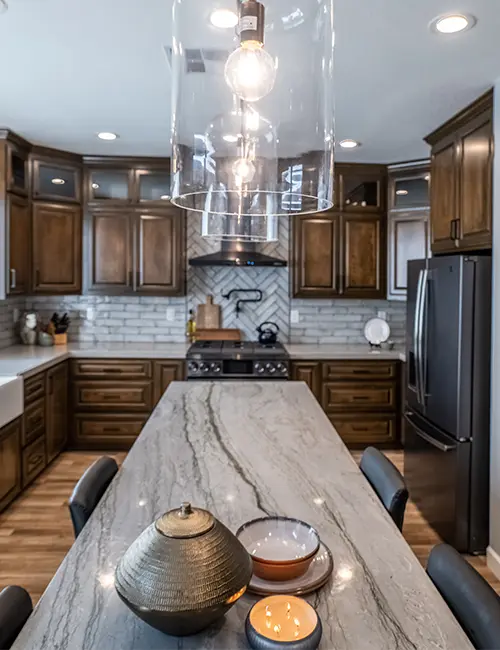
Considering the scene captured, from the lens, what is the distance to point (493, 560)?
2.73 metres

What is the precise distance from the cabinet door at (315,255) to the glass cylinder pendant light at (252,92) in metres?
3.31

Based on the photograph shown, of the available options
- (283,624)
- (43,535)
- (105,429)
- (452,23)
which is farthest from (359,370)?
(283,624)

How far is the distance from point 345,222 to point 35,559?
3585 mm

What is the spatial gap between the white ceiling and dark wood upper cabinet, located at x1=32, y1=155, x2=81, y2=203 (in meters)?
0.38

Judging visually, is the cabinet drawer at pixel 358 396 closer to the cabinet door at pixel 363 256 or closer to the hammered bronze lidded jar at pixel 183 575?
the cabinet door at pixel 363 256

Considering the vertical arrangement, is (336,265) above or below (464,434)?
above

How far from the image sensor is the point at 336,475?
5.45 ft

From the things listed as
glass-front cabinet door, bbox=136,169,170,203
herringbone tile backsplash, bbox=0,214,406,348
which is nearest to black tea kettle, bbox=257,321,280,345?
herringbone tile backsplash, bbox=0,214,406,348

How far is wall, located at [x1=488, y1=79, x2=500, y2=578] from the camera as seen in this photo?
272 cm

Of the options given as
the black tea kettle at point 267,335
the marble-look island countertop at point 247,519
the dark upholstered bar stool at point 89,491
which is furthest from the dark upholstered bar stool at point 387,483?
the black tea kettle at point 267,335

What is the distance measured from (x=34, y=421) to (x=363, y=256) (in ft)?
10.2

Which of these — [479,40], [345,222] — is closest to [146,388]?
[345,222]

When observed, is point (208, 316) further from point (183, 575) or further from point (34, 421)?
point (183, 575)

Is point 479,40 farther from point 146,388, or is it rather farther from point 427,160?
point 146,388
